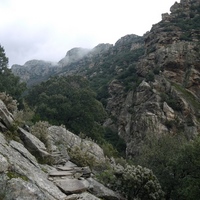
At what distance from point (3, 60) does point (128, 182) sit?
41360mm

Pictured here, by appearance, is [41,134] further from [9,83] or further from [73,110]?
[9,83]

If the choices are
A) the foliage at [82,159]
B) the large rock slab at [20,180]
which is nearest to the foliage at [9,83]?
the foliage at [82,159]

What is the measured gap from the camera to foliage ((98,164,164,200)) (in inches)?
561

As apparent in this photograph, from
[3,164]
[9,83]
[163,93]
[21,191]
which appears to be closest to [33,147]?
[3,164]

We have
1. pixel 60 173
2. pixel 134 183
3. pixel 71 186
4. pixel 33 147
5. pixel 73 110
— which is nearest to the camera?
pixel 71 186

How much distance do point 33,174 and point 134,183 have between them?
18.6ft

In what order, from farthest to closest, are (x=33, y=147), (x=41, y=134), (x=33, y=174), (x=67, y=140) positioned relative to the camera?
(x=67, y=140) < (x=41, y=134) < (x=33, y=147) < (x=33, y=174)

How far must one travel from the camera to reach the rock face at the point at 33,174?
338 inches

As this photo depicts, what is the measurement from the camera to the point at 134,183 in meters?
14.3

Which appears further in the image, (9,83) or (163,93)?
(163,93)

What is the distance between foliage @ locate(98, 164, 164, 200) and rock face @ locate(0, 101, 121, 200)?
92 centimetres

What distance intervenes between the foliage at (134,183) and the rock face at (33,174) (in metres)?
0.92

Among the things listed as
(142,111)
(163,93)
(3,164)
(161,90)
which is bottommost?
(3,164)

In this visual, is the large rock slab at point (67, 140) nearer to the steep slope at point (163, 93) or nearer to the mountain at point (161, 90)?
the mountain at point (161, 90)
